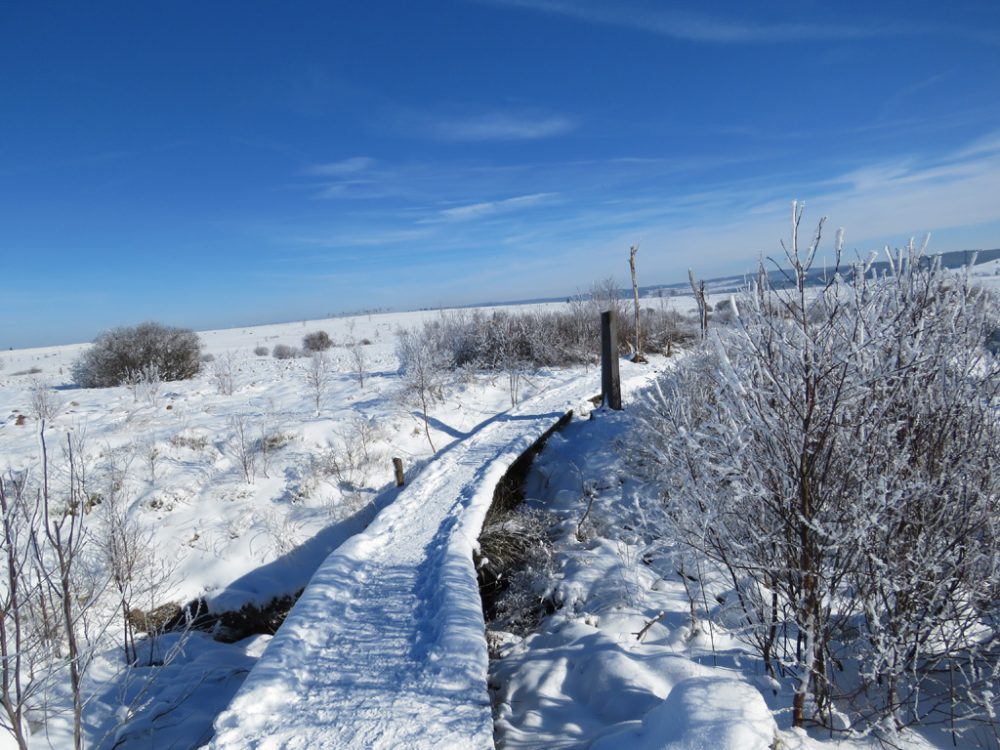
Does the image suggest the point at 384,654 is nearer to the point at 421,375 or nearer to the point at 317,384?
the point at 421,375

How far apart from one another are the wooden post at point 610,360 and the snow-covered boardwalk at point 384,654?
19.4 ft

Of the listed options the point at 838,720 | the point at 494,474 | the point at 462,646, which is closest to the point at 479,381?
the point at 494,474

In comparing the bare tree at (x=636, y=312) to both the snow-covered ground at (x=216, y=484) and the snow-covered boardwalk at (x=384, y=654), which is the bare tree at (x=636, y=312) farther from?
the snow-covered boardwalk at (x=384, y=654)

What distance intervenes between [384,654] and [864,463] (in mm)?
4241

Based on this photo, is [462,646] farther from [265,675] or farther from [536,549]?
[536,549]

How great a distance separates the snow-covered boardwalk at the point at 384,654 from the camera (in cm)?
389

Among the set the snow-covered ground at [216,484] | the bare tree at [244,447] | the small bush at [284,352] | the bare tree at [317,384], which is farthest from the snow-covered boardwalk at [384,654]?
the small bush at [284,352]

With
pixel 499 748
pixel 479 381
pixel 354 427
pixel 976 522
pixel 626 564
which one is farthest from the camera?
pixel 479 381

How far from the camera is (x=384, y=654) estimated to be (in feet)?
16.0

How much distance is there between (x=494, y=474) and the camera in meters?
9.13

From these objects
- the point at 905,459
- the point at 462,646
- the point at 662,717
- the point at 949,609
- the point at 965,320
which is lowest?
the point at 462,646

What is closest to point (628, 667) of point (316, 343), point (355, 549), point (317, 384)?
point (355, 549)

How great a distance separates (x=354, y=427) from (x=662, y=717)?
10.6 meters

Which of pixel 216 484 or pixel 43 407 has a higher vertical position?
pixel 43 407
